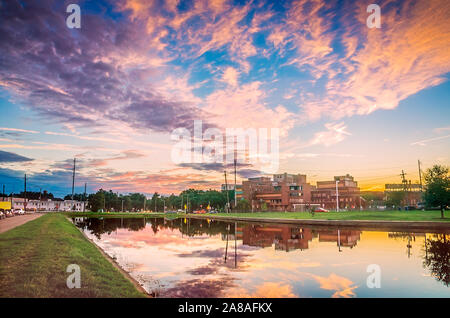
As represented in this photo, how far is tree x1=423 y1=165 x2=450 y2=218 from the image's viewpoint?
1825 inches

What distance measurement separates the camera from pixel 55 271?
43.6 feet

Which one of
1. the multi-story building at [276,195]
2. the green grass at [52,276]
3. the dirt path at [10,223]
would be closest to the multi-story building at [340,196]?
the multi-story building at [276,195]

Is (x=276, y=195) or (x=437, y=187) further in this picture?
(x=276, y=195)

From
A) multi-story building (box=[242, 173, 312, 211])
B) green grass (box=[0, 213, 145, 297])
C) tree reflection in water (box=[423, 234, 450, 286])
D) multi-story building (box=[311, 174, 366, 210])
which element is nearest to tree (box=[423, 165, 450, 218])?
tree reflection in water (box=[423, 234, 450, 286])

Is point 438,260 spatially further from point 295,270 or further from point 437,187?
point 437,187

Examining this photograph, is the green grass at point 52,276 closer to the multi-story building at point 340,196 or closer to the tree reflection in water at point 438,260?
the tree reflection in water at point 438,260

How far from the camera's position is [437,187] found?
47.6 m

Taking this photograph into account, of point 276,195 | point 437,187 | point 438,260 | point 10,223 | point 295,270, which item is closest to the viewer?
point 295,270

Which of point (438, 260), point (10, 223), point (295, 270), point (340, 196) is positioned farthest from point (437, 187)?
point (340, 196)

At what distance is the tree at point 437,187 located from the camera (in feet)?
152

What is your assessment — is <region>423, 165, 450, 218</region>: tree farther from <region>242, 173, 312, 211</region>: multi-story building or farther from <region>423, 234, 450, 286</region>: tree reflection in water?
<region>242, 173, 312, 211</region>: multi-story building
